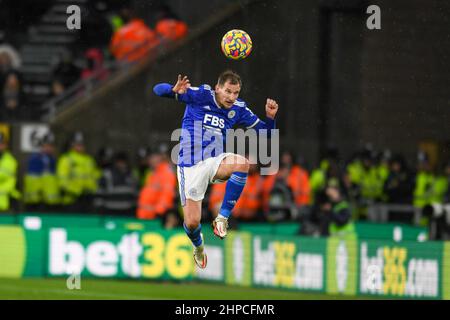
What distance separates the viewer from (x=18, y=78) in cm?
2427

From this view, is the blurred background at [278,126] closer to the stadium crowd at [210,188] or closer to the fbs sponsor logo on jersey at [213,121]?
the stadium crowd at [210,188]

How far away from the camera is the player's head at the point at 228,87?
1233 cm

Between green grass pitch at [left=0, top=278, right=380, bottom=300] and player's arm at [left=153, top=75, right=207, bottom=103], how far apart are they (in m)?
4.98

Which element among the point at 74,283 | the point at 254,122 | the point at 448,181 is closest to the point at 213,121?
the point at 254,122

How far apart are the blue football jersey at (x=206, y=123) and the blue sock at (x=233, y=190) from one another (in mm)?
340

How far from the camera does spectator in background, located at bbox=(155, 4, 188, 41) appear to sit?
21.8 meters

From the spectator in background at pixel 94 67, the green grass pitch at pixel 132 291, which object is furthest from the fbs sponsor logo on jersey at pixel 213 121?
the spectator in background at pixel 94 67

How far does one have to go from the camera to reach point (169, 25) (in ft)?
72.9

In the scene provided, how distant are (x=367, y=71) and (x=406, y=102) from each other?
108 centimetres

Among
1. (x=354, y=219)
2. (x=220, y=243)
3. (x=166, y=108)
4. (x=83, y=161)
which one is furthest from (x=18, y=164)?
(x=354, y=219)
